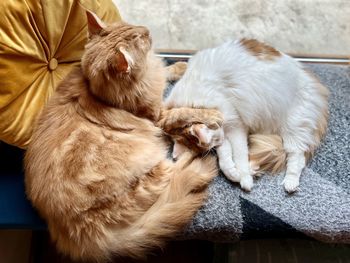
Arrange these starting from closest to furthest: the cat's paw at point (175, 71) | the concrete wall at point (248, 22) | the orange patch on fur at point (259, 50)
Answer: the orange patch on fur at point (259, 50)
the cat's paw at point (175, 71)
the concrete wall at point (248, 22)

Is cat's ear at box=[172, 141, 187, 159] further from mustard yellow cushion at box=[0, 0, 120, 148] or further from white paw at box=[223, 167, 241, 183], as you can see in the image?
mustard yellow cushion at box=[0, 0, 120, 148]

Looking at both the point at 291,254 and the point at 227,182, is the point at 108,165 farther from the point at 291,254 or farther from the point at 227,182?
the point at 291,254

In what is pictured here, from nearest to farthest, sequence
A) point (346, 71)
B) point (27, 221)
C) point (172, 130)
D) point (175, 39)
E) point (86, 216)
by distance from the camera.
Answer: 1. point (86, 216)
2. point (27, 221)
3. point (172, 130)
4. point (346, 71)
5. point (175, 39)

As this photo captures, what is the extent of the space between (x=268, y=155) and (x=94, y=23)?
740 mm

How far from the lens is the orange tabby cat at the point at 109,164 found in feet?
3.89

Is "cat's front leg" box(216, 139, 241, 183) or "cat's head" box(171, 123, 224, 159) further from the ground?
"cat's head" box(171, 123, 224, 159)

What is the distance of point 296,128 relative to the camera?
140cm

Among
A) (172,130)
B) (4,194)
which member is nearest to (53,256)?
(4,194)

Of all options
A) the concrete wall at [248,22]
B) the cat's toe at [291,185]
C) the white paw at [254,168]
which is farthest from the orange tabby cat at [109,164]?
the concrete wall at [248,22]

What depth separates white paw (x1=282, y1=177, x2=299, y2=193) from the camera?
52.5 inches

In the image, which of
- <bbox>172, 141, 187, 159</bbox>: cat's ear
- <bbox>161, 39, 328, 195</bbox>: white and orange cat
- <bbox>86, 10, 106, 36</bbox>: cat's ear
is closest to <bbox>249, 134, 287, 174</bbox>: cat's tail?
<bbox>161, 39, 328, 195</bbox>: white and orange cat

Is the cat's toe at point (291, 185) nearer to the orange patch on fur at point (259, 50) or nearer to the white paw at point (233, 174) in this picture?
the white paw at point (233, 174)

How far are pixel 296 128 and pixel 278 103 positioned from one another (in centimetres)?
11

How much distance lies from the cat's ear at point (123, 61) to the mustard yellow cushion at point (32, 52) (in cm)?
26
